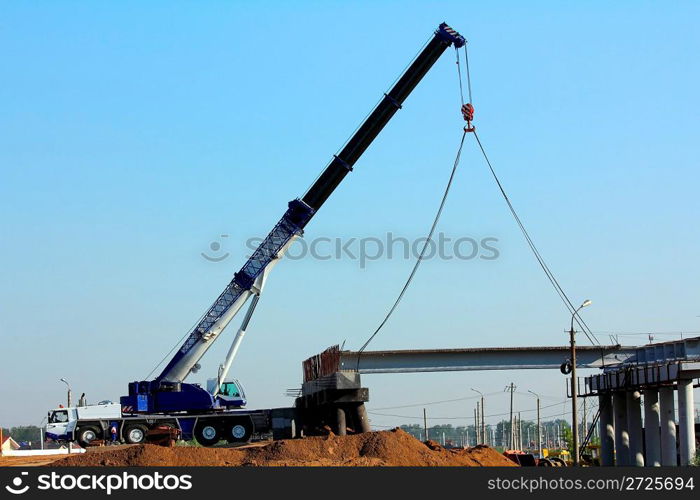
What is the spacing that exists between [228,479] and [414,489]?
443 centimetres

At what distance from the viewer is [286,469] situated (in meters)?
24.4

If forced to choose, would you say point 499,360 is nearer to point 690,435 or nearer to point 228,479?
point 690,435

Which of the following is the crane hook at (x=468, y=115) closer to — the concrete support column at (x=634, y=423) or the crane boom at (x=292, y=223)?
the crane boom at (x=292, y=223)

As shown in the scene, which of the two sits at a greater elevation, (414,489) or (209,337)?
(209,337)

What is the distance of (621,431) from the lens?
195ft

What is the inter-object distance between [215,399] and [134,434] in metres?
4.07

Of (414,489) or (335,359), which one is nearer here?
(414,489)

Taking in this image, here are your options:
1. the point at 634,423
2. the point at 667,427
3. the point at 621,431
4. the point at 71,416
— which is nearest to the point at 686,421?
the point at 667,427

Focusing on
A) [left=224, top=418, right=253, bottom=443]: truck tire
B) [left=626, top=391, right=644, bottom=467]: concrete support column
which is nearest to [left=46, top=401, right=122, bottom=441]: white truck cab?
[left=224, top=418, right=253, bottom=443]: truck tire

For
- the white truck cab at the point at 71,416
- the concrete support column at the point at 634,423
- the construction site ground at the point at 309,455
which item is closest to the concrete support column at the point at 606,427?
the concrete support column at the point at 634,423

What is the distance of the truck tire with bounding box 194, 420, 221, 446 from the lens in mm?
48969

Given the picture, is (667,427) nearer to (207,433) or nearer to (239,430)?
(239,430)

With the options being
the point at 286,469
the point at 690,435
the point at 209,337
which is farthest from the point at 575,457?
the point at 286,469

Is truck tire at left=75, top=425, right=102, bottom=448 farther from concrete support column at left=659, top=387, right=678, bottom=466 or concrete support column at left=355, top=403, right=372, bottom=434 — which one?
concrete support column at left=659, top=387, right=678, bottom=466
